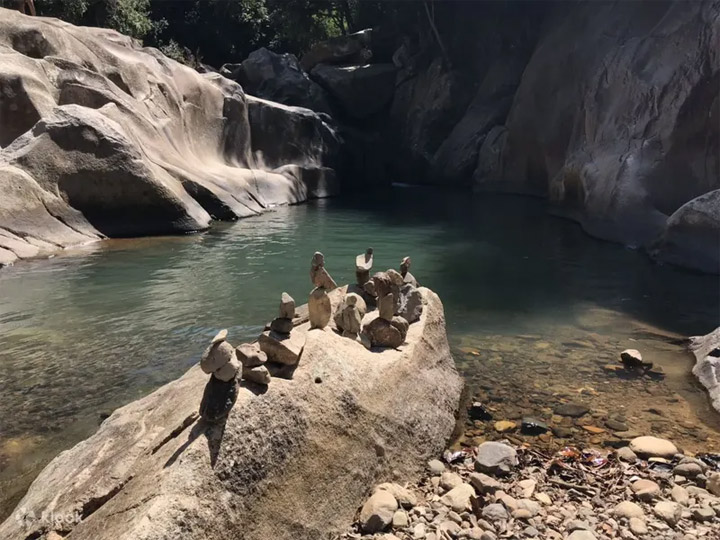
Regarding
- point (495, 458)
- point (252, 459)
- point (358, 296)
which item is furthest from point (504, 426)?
point (252, 459)

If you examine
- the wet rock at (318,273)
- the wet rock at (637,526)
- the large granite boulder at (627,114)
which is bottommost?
the wet rock at (637,526)

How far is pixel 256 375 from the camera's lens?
3750 mm

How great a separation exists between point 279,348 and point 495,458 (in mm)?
1845

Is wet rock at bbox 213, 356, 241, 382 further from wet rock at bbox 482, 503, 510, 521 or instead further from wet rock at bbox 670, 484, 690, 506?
wet rock at bbox 670, 484, 690, 506

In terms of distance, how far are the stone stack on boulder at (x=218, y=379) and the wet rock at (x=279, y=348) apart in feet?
1.92

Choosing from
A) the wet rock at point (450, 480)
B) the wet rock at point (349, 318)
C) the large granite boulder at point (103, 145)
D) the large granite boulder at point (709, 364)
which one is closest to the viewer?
the wet rock at point (450, 480)

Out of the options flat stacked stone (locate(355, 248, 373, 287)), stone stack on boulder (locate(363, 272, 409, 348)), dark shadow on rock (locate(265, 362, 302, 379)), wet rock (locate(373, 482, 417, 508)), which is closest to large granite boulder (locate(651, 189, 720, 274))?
flat stacked stone (locate(355, 248, 373, 287))

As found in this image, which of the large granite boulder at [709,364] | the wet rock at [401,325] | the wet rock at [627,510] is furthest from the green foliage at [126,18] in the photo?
the wet rock at [627,510]

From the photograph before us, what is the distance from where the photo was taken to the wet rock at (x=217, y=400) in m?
3.38

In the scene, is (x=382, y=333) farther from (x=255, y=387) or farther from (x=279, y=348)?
(x=255, y=387)

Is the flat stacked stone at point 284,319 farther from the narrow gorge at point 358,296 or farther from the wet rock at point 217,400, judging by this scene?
the wet rock at point 217,400

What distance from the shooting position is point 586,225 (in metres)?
17.5

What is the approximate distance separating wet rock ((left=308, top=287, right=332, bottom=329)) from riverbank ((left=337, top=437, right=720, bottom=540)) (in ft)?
4.47

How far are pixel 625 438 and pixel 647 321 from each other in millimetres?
4257
